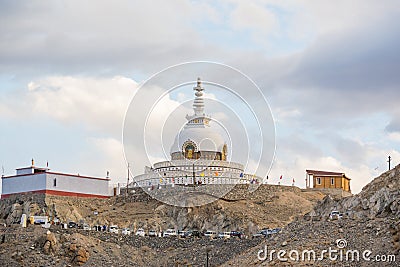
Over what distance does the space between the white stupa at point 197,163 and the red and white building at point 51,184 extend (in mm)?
3415

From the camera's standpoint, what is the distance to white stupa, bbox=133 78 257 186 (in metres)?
69.2

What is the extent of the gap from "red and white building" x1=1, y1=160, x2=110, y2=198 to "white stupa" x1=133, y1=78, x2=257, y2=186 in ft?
11.2

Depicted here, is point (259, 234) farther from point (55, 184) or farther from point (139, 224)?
point (55, 184)

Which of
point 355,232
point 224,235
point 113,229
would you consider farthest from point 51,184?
point 355,232

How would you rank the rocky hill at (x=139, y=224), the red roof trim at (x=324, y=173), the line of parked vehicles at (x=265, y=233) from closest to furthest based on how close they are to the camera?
the rocky hill at (x=139, y=224), the line of parked vehicles at (x=265, y=233), the red roof trim at (x=324, y=173)

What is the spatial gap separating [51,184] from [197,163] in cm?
1139

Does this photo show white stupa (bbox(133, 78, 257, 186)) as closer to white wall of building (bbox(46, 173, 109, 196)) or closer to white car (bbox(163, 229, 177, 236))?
white wall of building (bbox(46, 173, 109, 196))

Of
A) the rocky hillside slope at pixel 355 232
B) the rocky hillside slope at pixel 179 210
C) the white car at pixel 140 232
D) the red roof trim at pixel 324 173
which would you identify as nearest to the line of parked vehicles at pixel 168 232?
the white car at pixel 140 232

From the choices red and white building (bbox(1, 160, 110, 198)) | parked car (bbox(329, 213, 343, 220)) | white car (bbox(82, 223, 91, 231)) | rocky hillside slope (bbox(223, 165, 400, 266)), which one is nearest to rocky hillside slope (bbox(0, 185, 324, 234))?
red and white building (bbox(1, 160, 110, 198))

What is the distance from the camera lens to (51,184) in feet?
221

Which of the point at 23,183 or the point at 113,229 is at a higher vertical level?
the point at 23,183

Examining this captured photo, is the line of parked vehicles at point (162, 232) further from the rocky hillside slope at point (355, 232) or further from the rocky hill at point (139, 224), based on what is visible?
the rocky hillside slope at point (355, 232)

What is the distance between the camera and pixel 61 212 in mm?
64875

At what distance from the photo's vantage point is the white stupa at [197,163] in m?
69.2
